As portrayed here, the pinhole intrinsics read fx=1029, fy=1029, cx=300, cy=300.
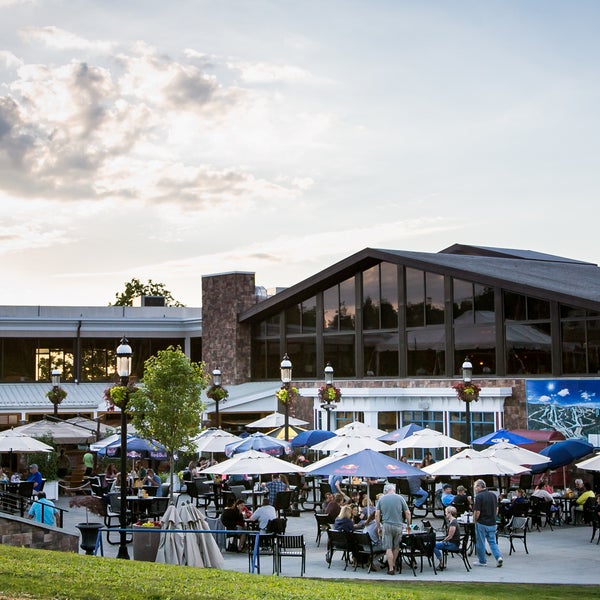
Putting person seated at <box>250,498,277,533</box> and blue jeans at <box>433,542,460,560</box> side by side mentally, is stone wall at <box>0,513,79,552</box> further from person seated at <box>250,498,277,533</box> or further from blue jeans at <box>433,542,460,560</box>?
blue jeans at <box>433,542,460,560</box>

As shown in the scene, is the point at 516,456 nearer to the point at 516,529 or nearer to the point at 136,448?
the point at 516,529

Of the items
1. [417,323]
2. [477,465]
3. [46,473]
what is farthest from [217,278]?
[477,465]

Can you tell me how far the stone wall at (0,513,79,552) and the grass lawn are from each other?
13.4ft

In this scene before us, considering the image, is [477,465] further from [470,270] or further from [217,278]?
[217,278]

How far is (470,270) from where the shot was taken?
3678 centimetres

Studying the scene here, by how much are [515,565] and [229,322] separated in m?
29.2

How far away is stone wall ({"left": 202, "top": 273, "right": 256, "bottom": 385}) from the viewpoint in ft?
157

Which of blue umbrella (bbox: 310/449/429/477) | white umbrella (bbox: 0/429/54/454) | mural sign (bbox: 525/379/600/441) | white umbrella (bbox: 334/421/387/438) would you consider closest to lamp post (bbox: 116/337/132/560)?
blue umbrella (bbox: 310/449/429/477)

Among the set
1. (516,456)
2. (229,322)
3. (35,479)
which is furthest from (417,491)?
(229,322)

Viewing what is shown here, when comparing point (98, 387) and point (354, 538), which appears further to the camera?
point (98, 387)

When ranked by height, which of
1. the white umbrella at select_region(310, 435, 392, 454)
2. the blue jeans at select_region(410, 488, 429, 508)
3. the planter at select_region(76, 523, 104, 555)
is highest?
the white umbrella at select_region(310, 435, 392, 454)

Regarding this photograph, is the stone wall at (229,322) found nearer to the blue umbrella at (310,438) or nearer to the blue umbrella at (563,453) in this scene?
the blue umbrella at (310,438)

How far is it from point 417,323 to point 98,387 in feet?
64.0

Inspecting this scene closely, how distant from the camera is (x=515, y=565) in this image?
20.0m
